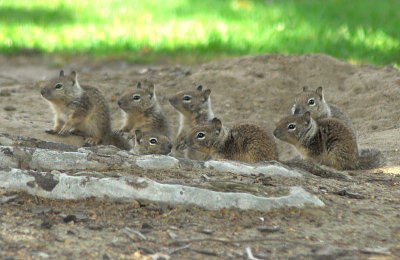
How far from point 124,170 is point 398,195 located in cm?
208

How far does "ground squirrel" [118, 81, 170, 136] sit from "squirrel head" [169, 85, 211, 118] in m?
0.35

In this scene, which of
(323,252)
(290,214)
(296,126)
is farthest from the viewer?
(296,126)

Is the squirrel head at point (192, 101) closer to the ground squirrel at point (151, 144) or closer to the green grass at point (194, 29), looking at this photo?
the ground squirrel at point (151, 144)

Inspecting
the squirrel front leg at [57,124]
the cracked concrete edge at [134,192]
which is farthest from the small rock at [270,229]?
the squirrel front leg at [57,124]

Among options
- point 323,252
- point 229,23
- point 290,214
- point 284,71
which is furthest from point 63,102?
point 229,23

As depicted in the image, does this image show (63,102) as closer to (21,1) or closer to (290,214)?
(290,214)

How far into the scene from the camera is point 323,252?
312 centimetres

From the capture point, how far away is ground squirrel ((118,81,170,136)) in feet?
24.2

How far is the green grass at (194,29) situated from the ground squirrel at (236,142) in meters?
4.22

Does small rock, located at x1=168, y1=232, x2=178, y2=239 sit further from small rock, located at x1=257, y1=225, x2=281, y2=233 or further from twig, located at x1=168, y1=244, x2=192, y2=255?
small rock, located at x1=257, y1=225, x2=281, y2=233

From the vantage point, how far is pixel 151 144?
260 inches

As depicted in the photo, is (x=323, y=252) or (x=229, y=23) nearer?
(x=323, y=252)

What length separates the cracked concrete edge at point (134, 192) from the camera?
3592mm

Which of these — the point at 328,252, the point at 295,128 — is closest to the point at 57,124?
the point at 295,128
